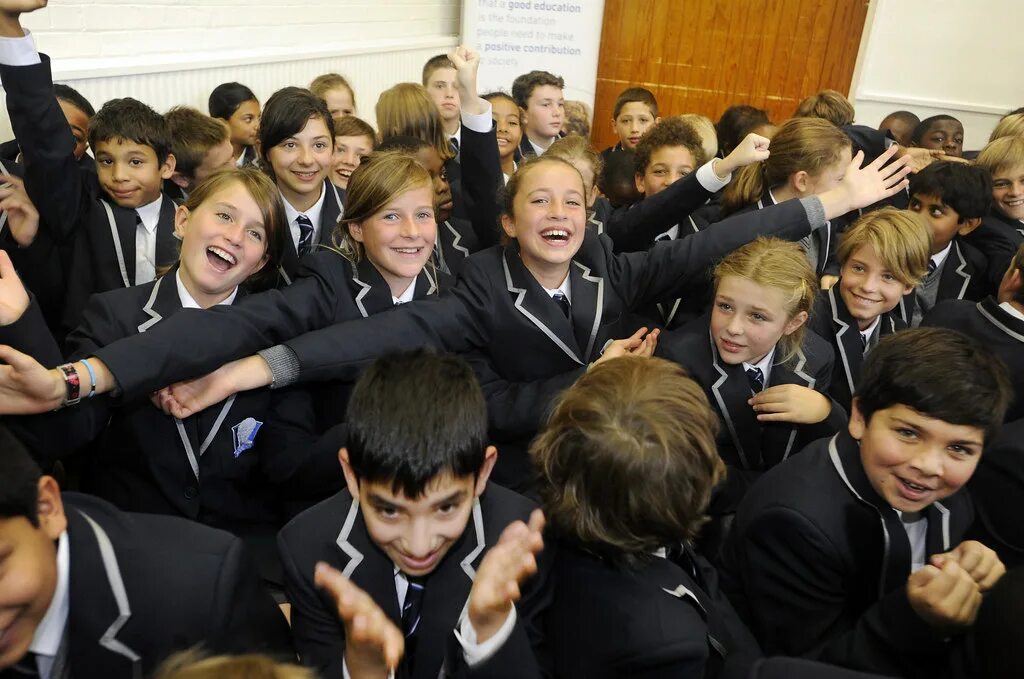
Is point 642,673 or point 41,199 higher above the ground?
point 41,199

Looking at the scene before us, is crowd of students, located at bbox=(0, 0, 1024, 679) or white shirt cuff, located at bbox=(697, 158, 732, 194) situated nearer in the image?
crowd of students, located at bbox=(0, 0, 1024, 679)

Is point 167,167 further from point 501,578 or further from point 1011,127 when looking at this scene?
point 1011,127

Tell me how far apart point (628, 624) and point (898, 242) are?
165 centimetres

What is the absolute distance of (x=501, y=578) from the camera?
0.95 meters

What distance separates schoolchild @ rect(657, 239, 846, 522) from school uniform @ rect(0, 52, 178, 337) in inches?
64.0

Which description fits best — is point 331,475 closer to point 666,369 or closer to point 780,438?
point 666,369

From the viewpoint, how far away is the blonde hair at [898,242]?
2.20 metres

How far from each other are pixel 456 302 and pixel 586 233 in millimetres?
509

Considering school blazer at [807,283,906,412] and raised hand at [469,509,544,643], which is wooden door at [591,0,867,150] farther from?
raised hand at [469,509,544,643]

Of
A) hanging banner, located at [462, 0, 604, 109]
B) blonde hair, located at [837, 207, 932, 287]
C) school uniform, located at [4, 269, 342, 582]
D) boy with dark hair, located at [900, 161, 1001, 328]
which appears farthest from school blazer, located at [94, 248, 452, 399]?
hanging banner, located at [462, 0, 604, 109]

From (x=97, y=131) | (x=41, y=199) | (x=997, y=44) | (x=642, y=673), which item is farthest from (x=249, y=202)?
(x=997, y=44)

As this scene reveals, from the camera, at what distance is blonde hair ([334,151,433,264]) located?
1975 millimetres

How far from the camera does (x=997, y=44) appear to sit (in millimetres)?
Result: 5543

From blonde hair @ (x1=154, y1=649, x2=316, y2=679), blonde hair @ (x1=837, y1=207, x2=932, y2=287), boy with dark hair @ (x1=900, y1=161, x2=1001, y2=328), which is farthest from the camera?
boy with dark hair @ (x1=900, y1=161, x2=1001, y2=328)
